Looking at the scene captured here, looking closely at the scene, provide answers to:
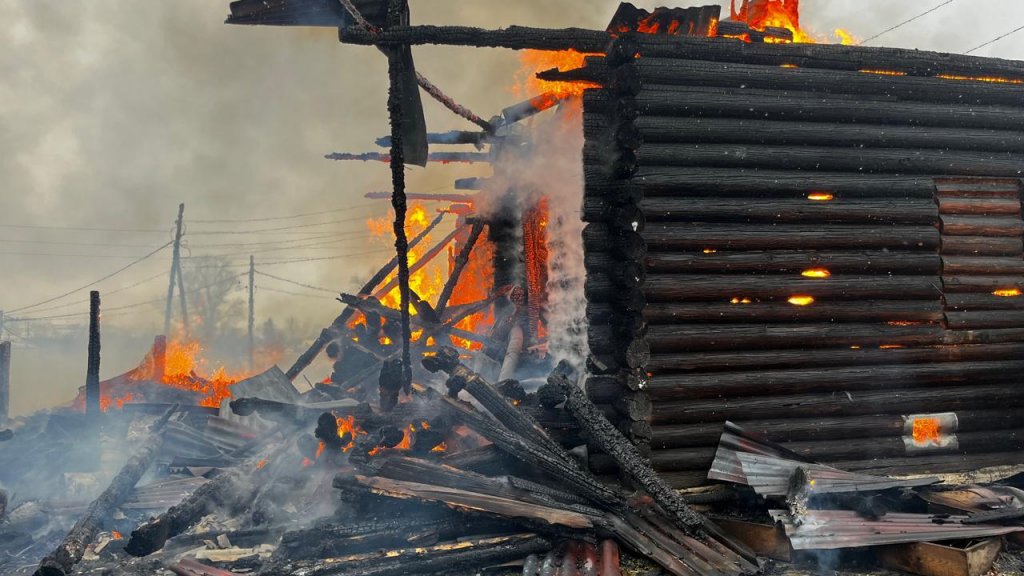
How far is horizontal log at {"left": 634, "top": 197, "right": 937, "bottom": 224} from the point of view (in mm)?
7180

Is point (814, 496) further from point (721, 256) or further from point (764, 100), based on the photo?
point (764, 100)

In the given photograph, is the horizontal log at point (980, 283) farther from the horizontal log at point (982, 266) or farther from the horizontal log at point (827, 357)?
the horizontal log at point (827, 357)

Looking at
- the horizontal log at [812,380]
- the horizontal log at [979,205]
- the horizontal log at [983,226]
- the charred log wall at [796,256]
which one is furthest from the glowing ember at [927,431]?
the horizontal log at [979,205]

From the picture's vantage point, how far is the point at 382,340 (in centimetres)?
1345

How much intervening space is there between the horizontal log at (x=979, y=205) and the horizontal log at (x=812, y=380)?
1.88 m

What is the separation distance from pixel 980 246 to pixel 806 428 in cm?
332

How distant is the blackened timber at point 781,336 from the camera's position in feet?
23.3

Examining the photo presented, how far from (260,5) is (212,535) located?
5844 mm

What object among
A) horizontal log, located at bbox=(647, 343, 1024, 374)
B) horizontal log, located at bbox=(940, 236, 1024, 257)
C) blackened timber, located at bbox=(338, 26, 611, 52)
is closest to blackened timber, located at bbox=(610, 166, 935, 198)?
horizontal log, located at bbox=(940, 236, 1024, 257)

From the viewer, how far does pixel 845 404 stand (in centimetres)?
734

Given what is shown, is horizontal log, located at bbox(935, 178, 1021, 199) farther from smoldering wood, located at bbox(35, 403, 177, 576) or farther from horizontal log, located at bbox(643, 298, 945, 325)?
smoldering wood, located at bbox(35, 403, 177, 576)

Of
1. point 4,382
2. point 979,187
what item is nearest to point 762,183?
point 979,187

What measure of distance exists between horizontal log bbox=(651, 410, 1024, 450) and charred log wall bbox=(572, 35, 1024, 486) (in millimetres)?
18

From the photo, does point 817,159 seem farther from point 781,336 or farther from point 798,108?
point 781,336
